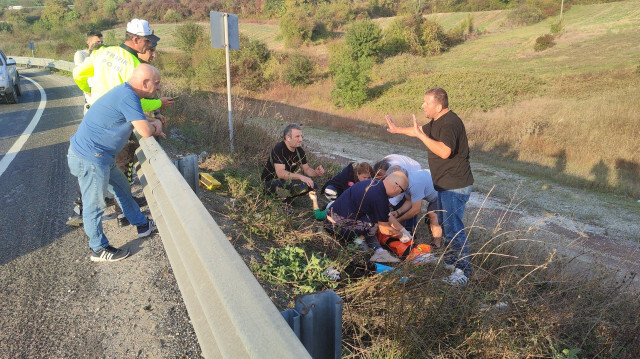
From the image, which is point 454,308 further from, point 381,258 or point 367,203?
point 367,203

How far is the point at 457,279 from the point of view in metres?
3.31

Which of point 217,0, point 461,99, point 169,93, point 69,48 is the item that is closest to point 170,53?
point 69,48

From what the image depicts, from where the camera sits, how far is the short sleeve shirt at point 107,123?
9.68ft

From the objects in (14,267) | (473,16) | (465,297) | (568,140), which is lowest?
(568,140)

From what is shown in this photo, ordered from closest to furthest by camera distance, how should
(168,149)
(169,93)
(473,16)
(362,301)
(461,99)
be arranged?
(362,301), (168,149), (169,93), (461,99), (473,16)

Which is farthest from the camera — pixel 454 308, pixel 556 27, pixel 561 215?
pixel 556 27

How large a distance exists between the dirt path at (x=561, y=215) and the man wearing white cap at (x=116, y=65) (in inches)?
164

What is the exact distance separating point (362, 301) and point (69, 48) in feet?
126

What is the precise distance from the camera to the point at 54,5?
58219 millimetres

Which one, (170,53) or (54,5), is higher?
(54,5)

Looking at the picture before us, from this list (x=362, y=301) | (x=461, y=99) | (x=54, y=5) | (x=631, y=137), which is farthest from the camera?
(x=54, y=5)

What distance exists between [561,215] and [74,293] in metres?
8.43

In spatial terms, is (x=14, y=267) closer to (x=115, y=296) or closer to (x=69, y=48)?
(x=115, y=296)

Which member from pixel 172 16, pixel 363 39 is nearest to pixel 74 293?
pixel 363 39
